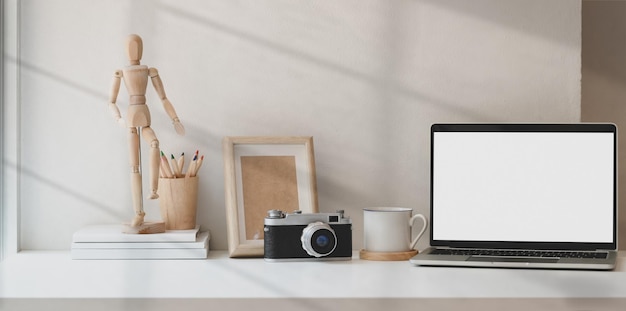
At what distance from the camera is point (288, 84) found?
1.82 meters

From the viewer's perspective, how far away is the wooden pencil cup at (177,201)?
1.71 meters

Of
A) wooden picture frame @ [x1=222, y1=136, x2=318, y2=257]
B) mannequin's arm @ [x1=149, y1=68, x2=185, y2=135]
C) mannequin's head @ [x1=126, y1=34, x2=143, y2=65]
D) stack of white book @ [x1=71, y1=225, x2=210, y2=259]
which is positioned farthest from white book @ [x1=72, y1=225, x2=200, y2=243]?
mannequin's head @ [x1=126, y1=34, x2=143, y2=65]

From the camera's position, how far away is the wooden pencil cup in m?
1.71

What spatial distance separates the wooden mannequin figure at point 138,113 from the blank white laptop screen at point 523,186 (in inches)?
23.7

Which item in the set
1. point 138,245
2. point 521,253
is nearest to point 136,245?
point 138,245

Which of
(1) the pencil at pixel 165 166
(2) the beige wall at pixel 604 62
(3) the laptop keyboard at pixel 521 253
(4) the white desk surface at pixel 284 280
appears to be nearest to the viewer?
(4) the white desk surface at pixel 284 280

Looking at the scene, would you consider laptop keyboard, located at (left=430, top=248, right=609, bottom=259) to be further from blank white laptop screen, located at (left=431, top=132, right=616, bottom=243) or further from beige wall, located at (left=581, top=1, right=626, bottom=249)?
beige wall, located at (left=581, top=1, right=626, bottom=249)

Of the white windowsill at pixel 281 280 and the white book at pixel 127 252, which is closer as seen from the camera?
the white windowsill at pixel 281 280

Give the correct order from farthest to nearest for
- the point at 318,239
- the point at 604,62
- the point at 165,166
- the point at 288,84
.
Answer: the point at 604,62 < the point at 288,84 < the point at 165,166 < the point at 318,239

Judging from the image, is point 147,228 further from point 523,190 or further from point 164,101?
point 523,190

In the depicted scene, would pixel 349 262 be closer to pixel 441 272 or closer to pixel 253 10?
pixel 441 272

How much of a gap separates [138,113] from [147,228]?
0.82 ft

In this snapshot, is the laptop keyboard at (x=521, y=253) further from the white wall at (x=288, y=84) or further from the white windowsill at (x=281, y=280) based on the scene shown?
the white wall at (x=288, y=84)

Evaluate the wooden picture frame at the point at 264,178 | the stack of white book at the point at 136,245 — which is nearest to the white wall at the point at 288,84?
the wooden picture frame at the point at 264,178
